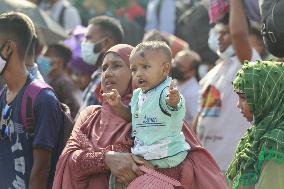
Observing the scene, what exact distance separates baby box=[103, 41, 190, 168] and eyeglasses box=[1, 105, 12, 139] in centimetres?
101

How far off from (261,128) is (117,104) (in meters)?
0.92

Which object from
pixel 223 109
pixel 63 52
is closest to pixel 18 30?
pixel 223 109

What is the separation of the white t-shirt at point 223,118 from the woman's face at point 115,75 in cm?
241

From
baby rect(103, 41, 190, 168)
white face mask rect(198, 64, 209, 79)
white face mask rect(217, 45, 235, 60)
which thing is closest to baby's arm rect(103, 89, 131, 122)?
baby rect(103, 41, 190, 168)

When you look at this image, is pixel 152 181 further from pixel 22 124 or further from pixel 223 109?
pixel 223 109

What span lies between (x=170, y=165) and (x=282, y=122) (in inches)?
30.0

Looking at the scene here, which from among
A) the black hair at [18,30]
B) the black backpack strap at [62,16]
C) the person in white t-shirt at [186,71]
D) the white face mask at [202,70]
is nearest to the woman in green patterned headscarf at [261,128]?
the black hair at [18,30]

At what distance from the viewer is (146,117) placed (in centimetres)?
558

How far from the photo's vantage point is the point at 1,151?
21.5 feet

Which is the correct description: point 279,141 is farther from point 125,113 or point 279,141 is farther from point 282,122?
point 125,113

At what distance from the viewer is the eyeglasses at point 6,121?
6.48 m

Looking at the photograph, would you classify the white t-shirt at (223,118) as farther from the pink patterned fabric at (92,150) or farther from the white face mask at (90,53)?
the pink patterned fabric at (92,150)

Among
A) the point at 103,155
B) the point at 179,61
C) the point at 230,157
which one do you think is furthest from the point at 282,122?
the point at 179,61

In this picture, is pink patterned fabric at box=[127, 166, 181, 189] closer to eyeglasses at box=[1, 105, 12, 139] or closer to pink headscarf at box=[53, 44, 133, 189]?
pink headscarf at box=[53, 44, 133, 189]
